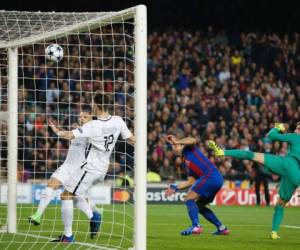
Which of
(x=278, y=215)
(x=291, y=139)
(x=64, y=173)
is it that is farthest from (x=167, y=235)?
(x=291, y=139)

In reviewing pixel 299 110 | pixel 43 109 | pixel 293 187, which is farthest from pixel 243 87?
pixel 293 187

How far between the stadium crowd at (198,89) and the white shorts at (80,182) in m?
12.9

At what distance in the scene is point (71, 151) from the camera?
1392 cm

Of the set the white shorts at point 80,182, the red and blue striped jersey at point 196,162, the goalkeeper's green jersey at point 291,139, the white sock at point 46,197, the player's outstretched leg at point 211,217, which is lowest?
the player's outstretched leg at point 211,217

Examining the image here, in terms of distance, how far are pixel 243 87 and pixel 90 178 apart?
2094 centimetres

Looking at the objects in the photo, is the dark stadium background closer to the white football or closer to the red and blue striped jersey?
the red and blue striped jersey

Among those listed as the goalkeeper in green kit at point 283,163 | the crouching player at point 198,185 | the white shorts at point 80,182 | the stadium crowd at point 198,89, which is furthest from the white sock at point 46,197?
the stadium crowd at point 198,89

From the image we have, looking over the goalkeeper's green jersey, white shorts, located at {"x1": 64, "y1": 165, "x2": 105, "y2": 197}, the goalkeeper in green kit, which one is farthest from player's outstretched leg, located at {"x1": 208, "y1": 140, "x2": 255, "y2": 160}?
white shorts, located at {"x1": 64, "y1": 165, "x2": 105, "y2": 197}

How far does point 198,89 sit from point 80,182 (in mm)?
20075

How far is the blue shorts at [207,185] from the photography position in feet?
47.2

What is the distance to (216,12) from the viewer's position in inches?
1518

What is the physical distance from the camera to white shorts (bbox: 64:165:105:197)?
12836 mm

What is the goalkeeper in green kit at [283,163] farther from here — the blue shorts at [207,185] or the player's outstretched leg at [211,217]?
the player's outstretched leg at [211,217]

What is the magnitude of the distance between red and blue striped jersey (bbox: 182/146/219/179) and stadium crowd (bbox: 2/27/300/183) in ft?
39.1
